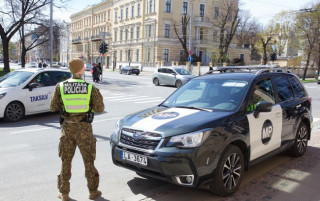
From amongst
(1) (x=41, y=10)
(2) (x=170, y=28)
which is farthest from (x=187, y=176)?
(2) (x=170, y=28)

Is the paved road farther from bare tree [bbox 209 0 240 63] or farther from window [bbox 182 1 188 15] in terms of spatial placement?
window [bbox 182 1 188 15]

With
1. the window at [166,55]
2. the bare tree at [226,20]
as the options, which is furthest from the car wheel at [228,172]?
the window at [166,55]

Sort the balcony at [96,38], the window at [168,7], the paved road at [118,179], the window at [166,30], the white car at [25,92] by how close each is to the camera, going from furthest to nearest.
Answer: the balcony at [96,38]
the window at [166,30]
the window at [168,7]
the white car at [25,92]
the paved road at [118,179]

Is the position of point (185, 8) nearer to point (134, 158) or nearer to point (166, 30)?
point (166, 30)

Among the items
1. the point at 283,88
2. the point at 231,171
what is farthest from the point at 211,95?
the point at 283,88

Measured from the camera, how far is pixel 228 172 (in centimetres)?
403

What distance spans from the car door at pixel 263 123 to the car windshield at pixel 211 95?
0.70 feet

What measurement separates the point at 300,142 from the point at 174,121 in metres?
3.19

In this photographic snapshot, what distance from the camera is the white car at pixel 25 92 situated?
9.24m

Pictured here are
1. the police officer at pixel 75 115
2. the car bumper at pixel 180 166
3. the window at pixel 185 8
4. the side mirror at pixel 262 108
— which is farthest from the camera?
the window at pixel 185 8

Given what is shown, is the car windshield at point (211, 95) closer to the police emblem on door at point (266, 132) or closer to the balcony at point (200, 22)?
the police emblem on door at point (266, 132)

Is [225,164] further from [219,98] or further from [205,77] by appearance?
[205,77]

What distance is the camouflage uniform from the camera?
12.4 feet

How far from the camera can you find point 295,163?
561cm
